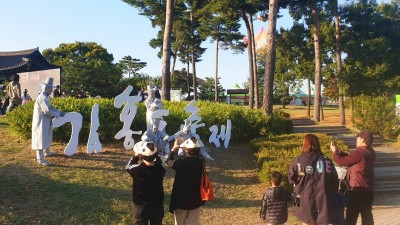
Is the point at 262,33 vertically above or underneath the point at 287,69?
above

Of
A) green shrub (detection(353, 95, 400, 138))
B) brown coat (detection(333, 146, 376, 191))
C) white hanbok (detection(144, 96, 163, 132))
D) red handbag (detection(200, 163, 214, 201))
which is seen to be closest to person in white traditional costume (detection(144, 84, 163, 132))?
white hanbok (detection(144, 96, 163, 132))

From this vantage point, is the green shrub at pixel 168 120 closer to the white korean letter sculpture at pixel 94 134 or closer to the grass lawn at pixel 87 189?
the grass lawn at pixel 87 189

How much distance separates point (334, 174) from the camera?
177 inches

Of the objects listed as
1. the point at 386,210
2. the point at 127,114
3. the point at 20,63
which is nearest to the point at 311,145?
the point at 386,210

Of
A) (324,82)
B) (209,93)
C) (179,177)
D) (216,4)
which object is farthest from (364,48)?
(209,93)

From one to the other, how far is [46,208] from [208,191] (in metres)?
3.37

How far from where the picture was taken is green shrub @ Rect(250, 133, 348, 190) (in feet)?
28.6

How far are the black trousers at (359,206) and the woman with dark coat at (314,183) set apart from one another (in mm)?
852

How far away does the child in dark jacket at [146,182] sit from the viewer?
14.0 feet

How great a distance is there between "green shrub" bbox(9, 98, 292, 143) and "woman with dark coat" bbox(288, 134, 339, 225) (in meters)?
6.76

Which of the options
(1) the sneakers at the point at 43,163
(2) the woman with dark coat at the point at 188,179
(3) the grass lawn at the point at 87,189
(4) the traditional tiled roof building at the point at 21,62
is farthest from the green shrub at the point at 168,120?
(4) the traditional tiled roof building at the point at 21,62

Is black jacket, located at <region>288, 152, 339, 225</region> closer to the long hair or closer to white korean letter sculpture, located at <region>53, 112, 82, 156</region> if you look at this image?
the long hair

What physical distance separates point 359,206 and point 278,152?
4665 mm

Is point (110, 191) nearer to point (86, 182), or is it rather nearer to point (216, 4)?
point (86, 182)
